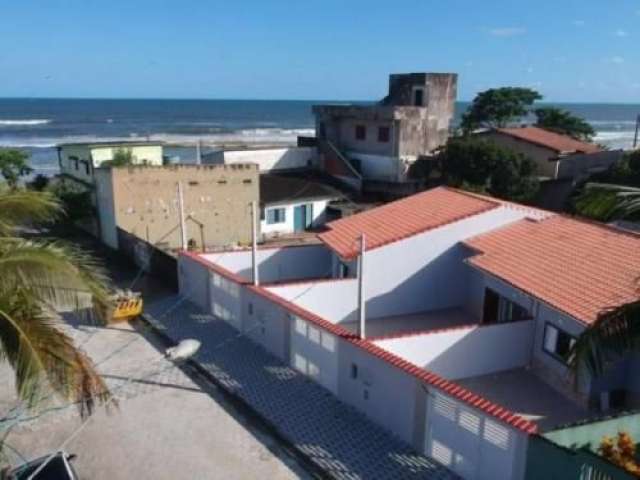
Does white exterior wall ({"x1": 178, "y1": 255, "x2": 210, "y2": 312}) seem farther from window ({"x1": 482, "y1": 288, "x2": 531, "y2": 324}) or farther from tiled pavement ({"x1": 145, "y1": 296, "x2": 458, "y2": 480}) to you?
window ({"x1": 482, "y1": 288, "x2": 531, "y2": 324})

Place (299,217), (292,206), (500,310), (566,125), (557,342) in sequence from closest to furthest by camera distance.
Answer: (557,342), (500,310), (292,206), (299,217), (566,125)

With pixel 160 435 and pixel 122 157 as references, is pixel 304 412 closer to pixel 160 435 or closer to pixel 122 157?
pixel 160 435

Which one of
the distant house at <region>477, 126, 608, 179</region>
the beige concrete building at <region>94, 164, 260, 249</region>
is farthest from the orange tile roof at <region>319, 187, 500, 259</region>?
the distant house at <region>477, 126, 608, 179</region>

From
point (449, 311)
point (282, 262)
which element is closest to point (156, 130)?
point (282, 262)

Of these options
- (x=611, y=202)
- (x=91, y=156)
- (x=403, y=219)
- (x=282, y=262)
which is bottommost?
(x=282, y=262)

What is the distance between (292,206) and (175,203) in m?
9.35

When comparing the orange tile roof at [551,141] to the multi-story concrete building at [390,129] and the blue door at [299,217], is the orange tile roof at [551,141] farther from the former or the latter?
the blue door at [299,217]

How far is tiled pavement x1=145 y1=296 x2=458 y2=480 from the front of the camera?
1185 cm

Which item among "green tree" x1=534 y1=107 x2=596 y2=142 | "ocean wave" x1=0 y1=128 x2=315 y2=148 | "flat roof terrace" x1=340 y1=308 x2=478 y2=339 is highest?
"green tree" x1=534 y1=107 x2=596 y2=142

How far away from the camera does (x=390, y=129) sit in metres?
47.2

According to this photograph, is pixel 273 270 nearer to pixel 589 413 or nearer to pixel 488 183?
pixel 589 413

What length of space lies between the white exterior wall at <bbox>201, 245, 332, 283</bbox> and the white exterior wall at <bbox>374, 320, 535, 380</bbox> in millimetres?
8408

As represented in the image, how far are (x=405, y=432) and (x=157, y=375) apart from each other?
709 centimetres

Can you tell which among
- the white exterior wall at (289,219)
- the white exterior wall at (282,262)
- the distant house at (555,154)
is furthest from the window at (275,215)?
the distant house at (555,154)
